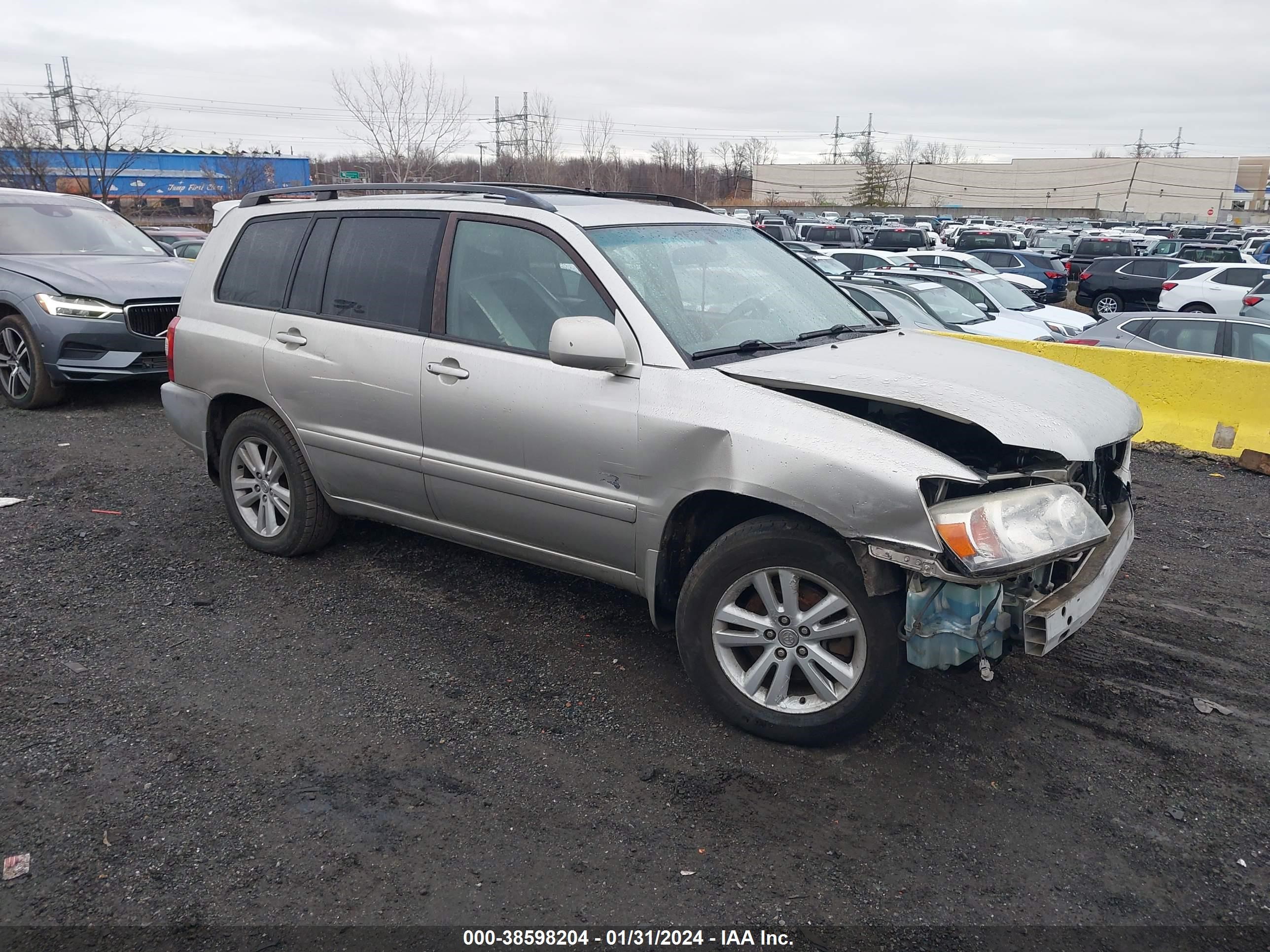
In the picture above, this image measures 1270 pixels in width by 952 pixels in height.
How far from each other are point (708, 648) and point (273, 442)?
8.90ft

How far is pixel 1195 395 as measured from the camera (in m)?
7.99

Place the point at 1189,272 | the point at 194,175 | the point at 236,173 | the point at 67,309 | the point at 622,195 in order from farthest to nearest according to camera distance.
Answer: the point at 194,175
the point at 236,173
the point at 1189,272
the point at 67,309
the point at 622,195

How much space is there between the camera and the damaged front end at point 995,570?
120 inches

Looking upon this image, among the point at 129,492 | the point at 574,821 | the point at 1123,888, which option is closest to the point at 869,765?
the point at 1123,888

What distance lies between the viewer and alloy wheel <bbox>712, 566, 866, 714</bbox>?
3.34 metres

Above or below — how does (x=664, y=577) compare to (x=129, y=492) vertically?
above

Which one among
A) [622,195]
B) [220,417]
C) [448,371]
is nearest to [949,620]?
[448,371]

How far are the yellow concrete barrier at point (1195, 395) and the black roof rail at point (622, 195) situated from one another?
3709 millimetres

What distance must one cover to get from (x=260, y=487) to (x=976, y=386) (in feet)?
12.2

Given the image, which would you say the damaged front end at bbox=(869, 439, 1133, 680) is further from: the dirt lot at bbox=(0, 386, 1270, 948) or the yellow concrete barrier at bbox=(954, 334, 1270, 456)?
the yellow concrete barrier at bbox=(954, 334, 1270, 456)

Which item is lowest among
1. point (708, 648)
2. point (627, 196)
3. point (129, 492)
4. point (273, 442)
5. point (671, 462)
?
point (129, 492)

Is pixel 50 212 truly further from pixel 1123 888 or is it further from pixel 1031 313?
pixel 1031 313

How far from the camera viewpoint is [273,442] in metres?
5.00

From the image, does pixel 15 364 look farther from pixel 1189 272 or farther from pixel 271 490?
pixel 1189 272
